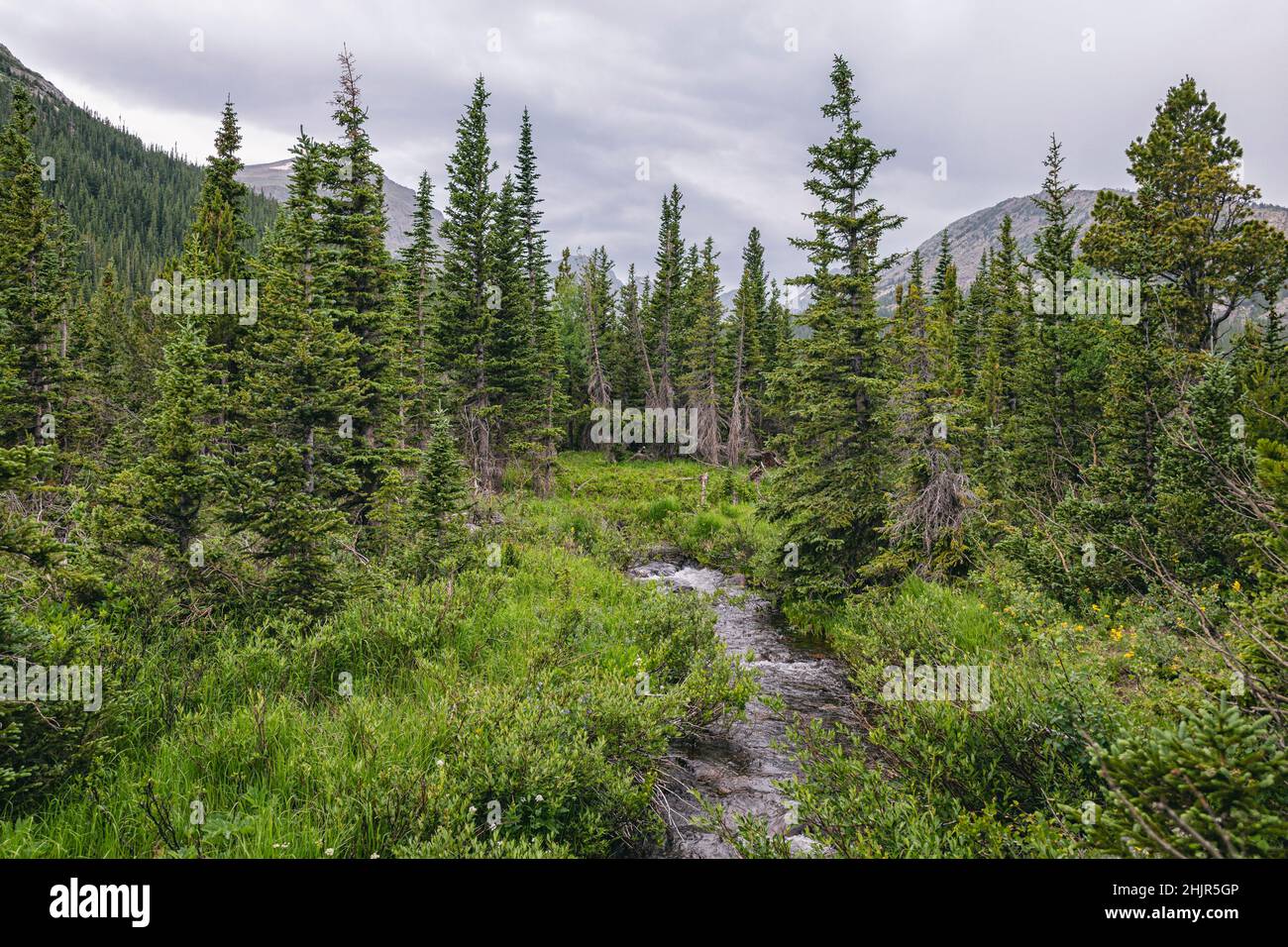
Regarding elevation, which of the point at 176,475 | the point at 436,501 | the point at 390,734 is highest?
the point at 176,475

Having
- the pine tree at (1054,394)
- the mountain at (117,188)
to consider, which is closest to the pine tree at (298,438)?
the pine tree at (1054,394)

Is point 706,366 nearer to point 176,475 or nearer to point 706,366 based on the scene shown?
point 706,366

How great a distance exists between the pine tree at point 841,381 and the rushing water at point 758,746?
248 cm

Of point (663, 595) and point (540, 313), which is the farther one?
point (540, 313)

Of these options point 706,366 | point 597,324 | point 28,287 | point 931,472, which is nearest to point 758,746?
point 931,472

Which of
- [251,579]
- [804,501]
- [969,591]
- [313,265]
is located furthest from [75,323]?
[969,591]

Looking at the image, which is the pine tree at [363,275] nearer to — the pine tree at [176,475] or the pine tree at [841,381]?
the pine tree at [176,475]

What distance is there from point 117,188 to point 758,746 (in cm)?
18975

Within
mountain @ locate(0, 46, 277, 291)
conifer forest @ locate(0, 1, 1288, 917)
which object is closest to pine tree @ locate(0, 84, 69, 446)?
conifer forest @ locate(0, 1, 1288, 917)

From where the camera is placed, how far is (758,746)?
763 centimetres

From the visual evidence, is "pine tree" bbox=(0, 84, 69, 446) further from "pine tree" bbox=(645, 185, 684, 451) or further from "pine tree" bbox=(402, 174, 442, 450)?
Result: "pine tree" bbox=(645, 185, 684, 451)

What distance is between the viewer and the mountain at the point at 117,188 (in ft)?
353

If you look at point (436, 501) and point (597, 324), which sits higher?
point (597, 324)
